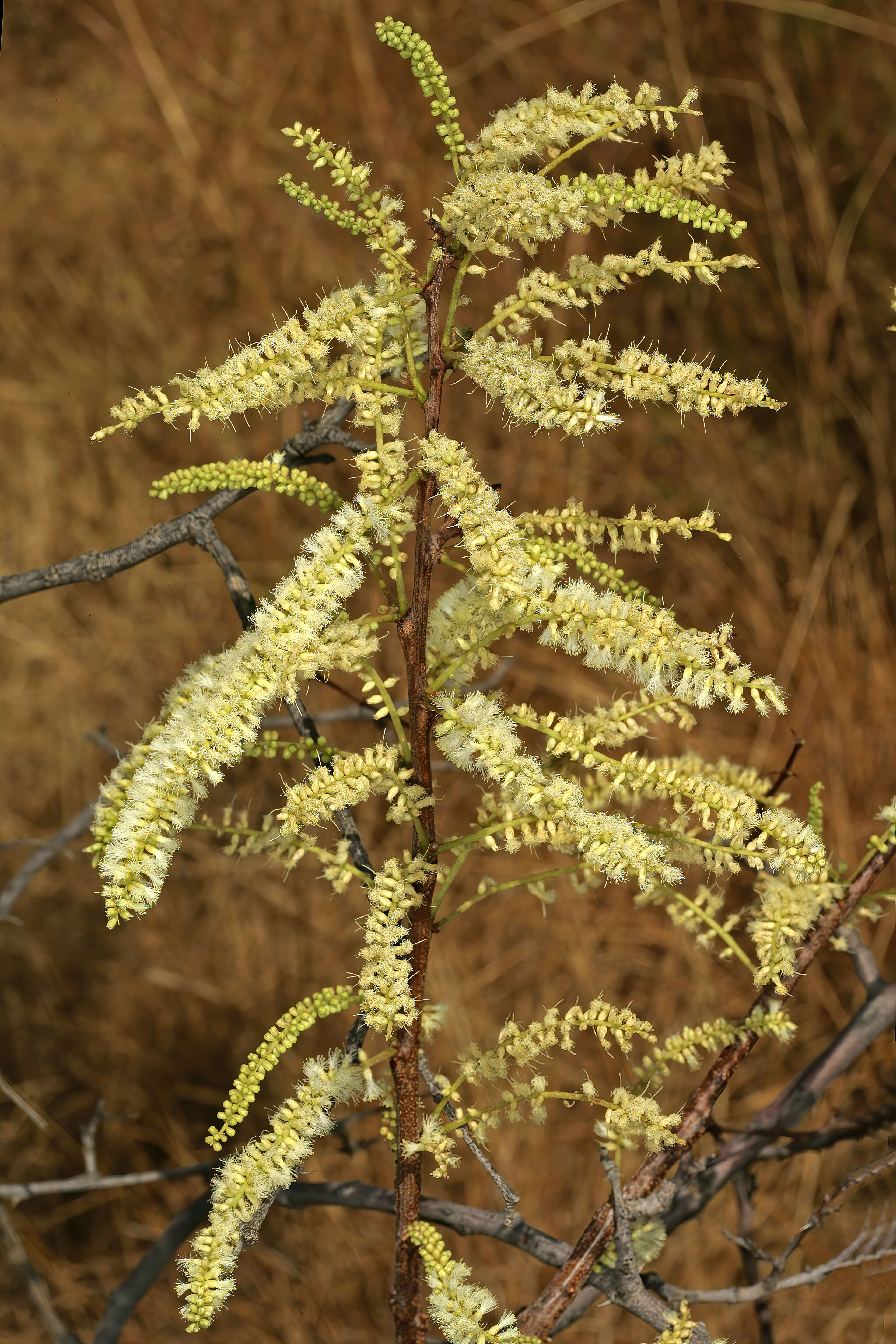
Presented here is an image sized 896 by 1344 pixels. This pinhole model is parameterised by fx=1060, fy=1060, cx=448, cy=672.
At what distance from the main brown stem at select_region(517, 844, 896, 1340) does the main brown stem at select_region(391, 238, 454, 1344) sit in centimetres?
6

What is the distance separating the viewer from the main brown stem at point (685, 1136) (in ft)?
1.65

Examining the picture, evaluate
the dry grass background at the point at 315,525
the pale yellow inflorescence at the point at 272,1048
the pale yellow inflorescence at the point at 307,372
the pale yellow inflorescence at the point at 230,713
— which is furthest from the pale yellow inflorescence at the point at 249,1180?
the dry grass background at the point at 315,525

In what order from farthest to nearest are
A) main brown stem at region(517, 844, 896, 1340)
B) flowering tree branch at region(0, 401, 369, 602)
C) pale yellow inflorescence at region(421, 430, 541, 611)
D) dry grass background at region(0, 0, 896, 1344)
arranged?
dry grass background at region(0, 0, 896, 1344) → flowering tree branch at region(0, 401, 369, 602) → main brown stem at region(517, 844, 896, 1340) → pale yellow inflorescence at region(421, 430, 541, 611)

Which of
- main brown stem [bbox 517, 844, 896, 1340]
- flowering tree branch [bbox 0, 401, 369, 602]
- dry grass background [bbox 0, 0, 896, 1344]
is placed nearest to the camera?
main brown stem [bbox 517, 844, 896, 1340]

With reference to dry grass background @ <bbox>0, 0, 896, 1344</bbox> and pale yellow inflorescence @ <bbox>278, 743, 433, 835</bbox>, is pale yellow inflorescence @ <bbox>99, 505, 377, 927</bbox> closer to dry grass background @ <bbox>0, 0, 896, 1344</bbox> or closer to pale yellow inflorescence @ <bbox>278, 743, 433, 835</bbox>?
pale yellow inflorescence @ <bbox>278, 743, 433, 835</bbox>

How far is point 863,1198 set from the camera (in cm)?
133

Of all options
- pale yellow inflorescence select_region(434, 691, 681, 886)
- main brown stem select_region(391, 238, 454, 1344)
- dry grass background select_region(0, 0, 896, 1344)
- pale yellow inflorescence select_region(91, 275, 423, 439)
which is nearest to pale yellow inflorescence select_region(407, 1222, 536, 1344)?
main brown stem select_region(391, 238, 454, 1344)

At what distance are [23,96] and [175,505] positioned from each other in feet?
2.78

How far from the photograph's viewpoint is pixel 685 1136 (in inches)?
20.9

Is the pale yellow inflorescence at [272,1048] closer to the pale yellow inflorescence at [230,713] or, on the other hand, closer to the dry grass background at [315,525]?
the pale yellow inflorescence at [230,713]

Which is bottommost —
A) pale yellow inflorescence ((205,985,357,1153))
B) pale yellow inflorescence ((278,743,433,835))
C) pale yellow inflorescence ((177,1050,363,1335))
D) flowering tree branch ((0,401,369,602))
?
pale yellow inflorescence ((177,1050,363,1335))

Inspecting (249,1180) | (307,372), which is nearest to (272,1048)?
(249,1180)

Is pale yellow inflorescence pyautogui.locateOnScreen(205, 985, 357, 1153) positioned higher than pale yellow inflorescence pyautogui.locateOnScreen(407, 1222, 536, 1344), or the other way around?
pale yellow inflorescence pyautogui.locateOnScreen(205, 985, 357, 1153)

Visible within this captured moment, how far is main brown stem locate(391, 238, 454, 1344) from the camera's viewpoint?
0.42 meters
